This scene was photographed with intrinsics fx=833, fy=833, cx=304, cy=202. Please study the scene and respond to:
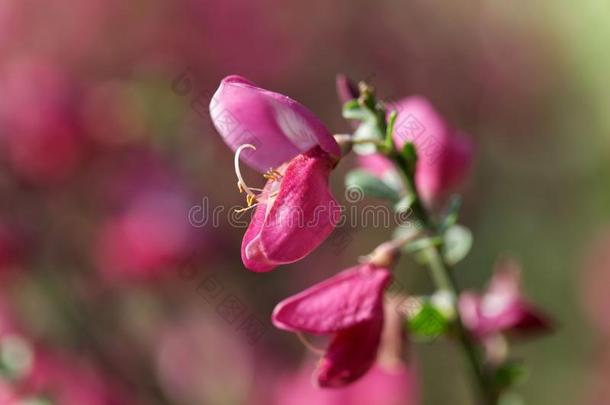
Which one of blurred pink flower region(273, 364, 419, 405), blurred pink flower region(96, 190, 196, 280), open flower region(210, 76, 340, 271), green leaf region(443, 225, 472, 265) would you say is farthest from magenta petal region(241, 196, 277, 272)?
blurred pink flower region(96, 190, 196, 280)

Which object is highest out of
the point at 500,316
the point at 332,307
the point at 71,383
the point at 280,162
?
the point at 280,162

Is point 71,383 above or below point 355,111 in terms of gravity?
below

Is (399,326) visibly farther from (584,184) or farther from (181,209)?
(584,184)

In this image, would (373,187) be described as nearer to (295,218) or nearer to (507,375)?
(295,218)

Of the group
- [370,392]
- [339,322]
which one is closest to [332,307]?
[339,322]

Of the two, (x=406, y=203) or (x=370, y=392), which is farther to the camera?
(x=370, y=392)

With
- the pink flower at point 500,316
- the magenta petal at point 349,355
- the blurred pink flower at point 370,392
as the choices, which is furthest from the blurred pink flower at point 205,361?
the magenta petal at point 349,355

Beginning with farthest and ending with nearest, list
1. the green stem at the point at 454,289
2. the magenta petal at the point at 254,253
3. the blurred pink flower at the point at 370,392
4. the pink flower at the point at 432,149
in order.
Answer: the blurred pink flower at the point at 370,392 → the pink flower at the point at 432,149 → the green stem at the point at 454,289 → the magenta petal at the point at 254,253

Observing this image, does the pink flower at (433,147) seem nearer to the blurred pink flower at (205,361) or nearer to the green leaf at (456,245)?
the green leaf at (456,245)
